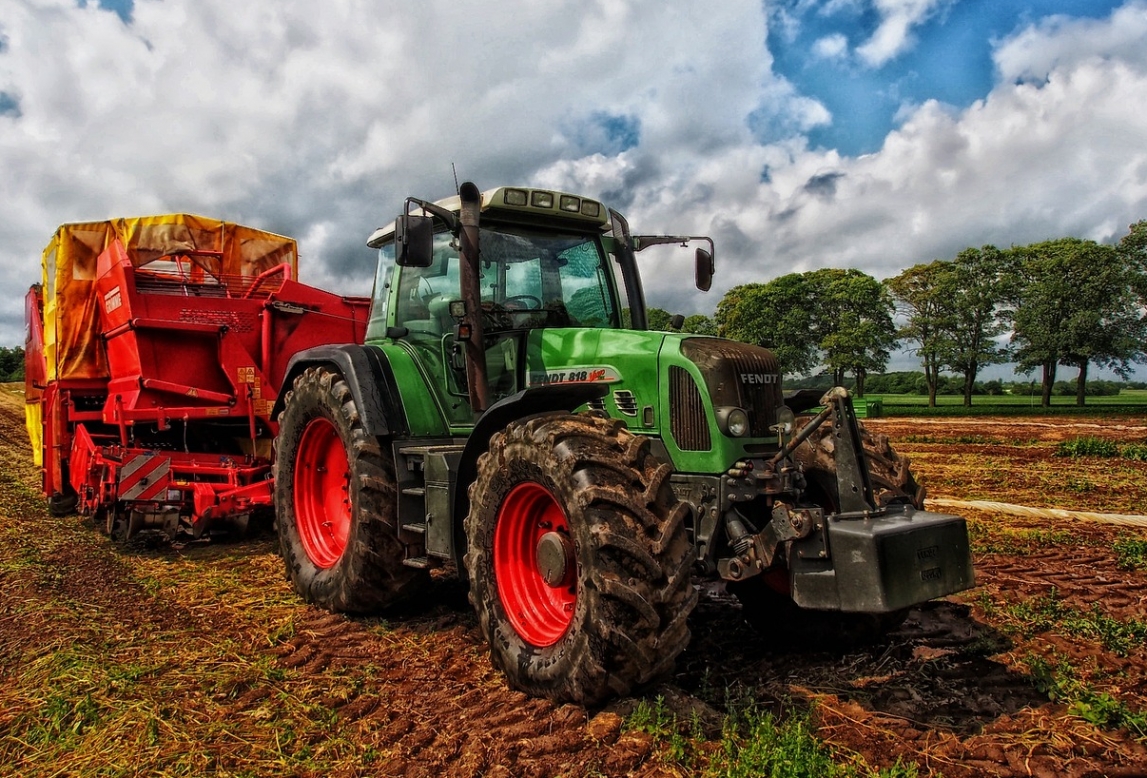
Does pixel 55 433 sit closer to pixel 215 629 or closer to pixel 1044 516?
pixel 215 629

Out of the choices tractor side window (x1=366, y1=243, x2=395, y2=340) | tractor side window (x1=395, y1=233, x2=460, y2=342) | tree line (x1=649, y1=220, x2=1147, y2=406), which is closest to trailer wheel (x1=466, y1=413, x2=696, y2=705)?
tractor side window (x1=395, y1=233, x2=460, y2=342)

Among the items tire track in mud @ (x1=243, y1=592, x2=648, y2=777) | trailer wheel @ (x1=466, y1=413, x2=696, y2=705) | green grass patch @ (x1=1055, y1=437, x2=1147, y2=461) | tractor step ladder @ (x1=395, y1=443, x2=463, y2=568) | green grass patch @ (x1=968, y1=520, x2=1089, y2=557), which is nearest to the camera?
tire track in mud @ (x1=243, y1=592, x2=648, y2=777)

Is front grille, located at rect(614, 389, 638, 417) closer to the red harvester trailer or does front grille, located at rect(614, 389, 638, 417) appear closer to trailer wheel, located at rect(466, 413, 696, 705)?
trailer wheel, located at rect(466, 413, 696, 705)

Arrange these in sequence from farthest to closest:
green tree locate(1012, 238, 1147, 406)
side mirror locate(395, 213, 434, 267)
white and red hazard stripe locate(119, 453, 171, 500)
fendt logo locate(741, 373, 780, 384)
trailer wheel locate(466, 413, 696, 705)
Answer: green tree locate(1012, 238, 1147, 406) < white and red hazard stripe locate(119, 453, 171, 500) < side mirror locate(395, 213, 434, 267) < fendt logo locate(741, 373, 780, 384) < trailer wheel locate(466, 413, 696, 705)

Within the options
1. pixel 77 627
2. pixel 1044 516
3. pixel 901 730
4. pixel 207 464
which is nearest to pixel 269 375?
pixel 207 464

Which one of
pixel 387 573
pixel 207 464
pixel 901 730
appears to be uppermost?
pixel 207 464

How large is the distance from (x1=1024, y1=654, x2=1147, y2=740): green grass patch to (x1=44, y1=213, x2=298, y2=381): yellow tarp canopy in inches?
327

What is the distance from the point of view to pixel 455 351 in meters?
5.36

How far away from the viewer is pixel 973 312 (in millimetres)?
46812

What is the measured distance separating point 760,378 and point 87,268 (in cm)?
772

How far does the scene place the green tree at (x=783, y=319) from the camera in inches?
2060

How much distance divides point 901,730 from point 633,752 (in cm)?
119

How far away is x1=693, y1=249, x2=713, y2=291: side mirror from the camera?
559cm

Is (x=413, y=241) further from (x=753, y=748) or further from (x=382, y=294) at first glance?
(x=753, y=748)
